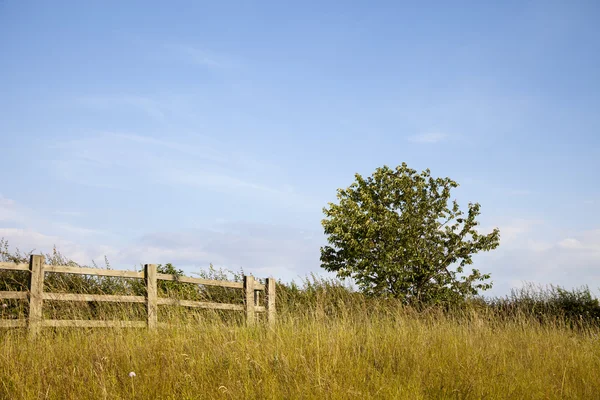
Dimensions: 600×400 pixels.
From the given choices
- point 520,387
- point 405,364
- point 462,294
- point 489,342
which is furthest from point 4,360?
point 462,294

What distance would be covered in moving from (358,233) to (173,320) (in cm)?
1533

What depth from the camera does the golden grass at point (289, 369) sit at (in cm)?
533

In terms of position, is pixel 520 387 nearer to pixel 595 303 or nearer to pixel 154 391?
pixel 154 391

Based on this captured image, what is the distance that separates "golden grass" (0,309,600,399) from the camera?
17.5 feet

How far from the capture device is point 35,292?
10.3m

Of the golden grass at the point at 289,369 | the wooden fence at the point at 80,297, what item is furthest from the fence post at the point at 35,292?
the golden grass at the point at 289,369

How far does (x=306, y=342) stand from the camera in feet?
22.0

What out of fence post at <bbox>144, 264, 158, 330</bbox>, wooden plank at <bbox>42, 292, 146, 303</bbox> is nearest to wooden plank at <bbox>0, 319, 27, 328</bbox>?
wooden plank at <bbox>42, 292, 146, 303</bbox>

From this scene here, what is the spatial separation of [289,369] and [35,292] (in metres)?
6.91

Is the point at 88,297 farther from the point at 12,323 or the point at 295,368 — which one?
the point at 295,368

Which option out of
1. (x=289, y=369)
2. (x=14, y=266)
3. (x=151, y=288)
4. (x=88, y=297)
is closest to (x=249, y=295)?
(x=151, y=288)

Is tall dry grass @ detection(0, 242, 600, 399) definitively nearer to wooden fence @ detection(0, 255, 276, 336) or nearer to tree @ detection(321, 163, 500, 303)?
wooden fence @ detection(0, 255, 276, 336)

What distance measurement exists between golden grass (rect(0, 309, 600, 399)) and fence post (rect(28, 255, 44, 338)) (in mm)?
1971

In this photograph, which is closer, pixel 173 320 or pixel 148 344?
pixel 148 344
